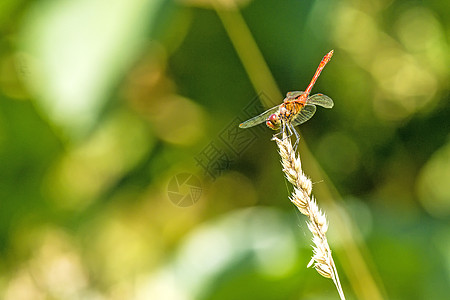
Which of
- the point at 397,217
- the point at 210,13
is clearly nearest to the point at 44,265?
the point at 210,13

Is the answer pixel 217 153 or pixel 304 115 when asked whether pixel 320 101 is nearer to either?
pixel 304 115

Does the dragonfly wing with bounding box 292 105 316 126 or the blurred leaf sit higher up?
the blurred leaf

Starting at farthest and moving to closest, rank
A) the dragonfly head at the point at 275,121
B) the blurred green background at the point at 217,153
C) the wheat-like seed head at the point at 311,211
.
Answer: the blurred green background at the point at 217,153 < the dragonfly head at the point at 275,121 < the wheat-like seed head at the point at 311,211

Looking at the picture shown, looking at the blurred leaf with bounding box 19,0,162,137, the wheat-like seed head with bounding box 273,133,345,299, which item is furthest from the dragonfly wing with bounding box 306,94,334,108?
the blurred leaf with bounding box 19,0,162,137

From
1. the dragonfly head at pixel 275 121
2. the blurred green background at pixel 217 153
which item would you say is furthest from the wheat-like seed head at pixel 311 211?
the blurred green background at pixel 217 153

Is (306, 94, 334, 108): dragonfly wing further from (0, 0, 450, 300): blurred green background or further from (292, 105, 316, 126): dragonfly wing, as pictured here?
(0, 0, 450, 300): blurred green background

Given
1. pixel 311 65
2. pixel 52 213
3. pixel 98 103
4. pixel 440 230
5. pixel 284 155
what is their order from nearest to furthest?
pixel 284 155 → pixel 98 103 → pixel 440 230 → pixel 311 65 → pixel 52 213

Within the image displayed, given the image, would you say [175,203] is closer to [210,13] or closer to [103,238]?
[103,238]

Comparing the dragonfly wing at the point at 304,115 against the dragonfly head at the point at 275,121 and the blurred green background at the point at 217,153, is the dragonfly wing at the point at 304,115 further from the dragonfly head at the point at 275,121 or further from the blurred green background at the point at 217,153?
the blurred green background at the point at 217,153

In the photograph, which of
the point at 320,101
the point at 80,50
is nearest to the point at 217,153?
the point at 80,50
